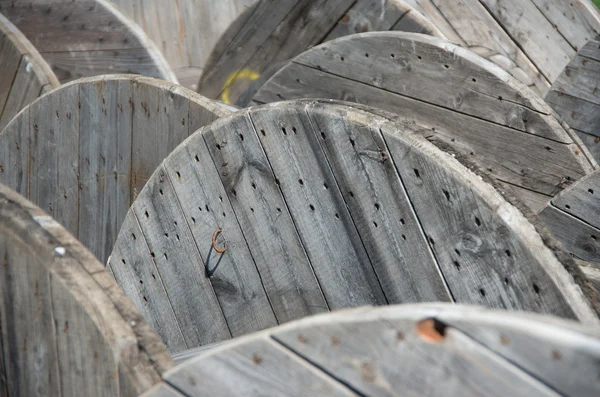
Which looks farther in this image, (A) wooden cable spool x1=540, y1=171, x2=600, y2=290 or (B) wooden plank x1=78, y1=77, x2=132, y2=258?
(B) wooden plank x1=78, y1=77, x2=132, y2=258

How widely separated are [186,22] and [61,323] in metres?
4.48

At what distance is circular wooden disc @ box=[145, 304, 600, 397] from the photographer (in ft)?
2.64

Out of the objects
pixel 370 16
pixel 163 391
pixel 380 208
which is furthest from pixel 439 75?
pixel 163 391

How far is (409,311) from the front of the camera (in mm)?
919

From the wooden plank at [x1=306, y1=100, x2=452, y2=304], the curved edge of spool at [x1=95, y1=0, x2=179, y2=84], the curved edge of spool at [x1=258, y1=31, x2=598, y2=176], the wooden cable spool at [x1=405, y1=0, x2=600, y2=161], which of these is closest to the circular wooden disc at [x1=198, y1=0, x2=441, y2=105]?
the curved edge of spool at [x1=95, y1=0, x2=179, y2=84]

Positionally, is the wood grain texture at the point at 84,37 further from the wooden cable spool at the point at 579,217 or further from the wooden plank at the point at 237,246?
the wooden cable spool at the point at 579,217

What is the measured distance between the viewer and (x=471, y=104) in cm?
296

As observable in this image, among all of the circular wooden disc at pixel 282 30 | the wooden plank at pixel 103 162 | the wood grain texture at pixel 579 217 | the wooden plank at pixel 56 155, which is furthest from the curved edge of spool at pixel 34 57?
the wood grain texture at pixel 579 217

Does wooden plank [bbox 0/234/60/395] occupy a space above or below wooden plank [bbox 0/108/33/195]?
below

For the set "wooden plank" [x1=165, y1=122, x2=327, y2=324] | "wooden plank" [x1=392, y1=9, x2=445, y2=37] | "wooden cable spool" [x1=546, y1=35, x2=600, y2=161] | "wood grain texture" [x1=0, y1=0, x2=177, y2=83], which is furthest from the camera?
"wood grain texture" [x1=0, y1=0, x2=177, y2=83]

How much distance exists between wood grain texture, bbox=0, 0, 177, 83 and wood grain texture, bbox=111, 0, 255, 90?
74cm

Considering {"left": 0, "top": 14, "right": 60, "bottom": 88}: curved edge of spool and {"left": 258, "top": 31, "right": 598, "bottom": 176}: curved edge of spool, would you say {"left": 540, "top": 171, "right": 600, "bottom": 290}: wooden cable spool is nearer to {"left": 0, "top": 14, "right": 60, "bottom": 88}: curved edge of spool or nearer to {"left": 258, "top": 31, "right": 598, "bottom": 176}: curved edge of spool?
{"left": 258, "top": 31, "right": 598, "bottom": 176}: curved edge of spool

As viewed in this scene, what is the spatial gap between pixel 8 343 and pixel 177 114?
4.28 feet

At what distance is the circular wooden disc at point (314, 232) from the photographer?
1.57 metres
